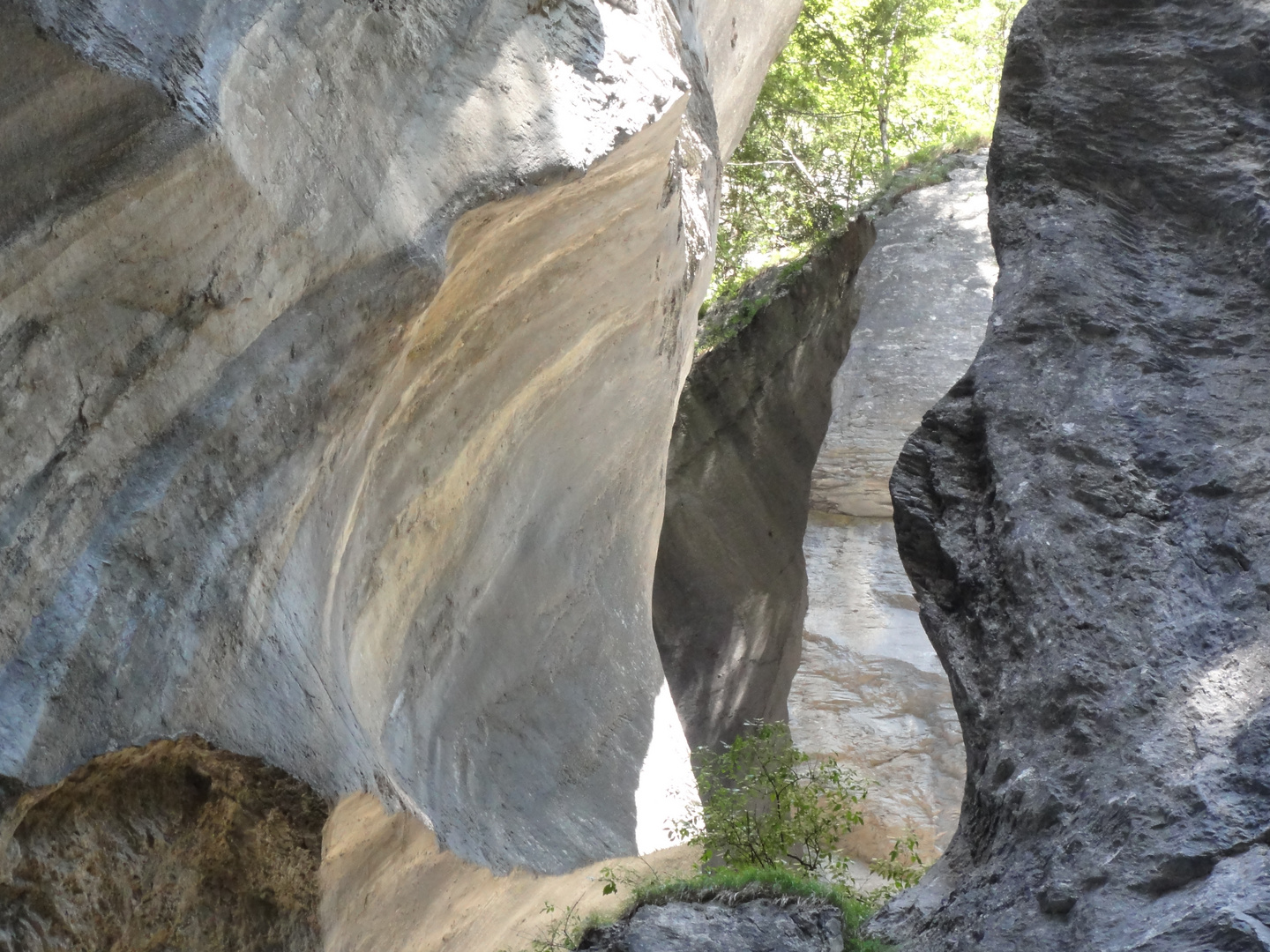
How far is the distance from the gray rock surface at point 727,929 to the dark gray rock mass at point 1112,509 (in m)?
0.33

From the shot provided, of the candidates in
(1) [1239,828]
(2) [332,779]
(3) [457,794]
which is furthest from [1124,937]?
(3) [457,794]

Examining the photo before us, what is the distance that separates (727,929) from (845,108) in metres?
10.9

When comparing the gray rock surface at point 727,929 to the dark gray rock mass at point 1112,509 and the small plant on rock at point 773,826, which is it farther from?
the small plant on rock at point 773,826

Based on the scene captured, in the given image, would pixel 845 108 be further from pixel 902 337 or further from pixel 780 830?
pixel 780 830

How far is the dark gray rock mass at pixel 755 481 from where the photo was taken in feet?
40.0

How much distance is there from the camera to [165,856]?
354 cm

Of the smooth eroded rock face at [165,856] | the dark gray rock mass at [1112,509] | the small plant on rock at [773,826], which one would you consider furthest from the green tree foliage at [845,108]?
the smooth eroded rock face at [165,856]

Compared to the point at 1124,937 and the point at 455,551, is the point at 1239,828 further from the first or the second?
the point at 455,551

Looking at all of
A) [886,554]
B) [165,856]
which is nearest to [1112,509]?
[165,856]

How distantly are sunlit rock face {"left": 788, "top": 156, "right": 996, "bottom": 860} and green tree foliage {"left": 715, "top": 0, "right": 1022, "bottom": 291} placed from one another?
56.1 inches

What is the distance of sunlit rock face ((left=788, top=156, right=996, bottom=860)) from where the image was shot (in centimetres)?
985

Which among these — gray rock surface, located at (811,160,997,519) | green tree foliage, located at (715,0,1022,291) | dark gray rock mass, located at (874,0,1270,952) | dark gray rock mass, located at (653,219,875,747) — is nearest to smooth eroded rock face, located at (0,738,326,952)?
dark gray rock mass, located at (874,0,1270,952)

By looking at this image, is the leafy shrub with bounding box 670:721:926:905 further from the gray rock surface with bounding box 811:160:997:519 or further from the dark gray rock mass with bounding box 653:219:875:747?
the dark gray rock mass with bounding box 653:219:875:747

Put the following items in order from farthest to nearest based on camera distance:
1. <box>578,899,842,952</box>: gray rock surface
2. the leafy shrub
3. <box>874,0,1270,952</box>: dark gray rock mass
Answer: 1. the leafy shrub
2. <box>578,899,842,952</box>: gray rock surface
3. <box>874,0,1270,952</box>: dark gray rock mass
